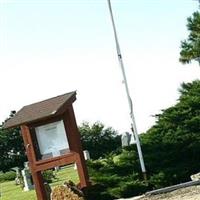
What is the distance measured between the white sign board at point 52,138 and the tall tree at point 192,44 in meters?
10.6

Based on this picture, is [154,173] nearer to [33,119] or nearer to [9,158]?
[33,119]

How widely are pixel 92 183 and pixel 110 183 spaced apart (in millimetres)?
723

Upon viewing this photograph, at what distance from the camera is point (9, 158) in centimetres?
8019

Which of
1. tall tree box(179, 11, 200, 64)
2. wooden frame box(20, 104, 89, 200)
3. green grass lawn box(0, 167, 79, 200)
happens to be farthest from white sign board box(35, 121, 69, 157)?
tall tree box(179, 11, 200, 64)

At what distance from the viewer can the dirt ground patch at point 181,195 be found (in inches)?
486

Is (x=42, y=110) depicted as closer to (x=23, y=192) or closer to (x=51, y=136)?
(x=51, y=136)

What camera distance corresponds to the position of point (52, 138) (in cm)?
1692

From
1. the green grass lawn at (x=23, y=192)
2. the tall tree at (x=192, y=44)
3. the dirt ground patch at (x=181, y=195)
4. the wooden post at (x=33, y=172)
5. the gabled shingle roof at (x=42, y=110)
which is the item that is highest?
the tall tree at (x=192, y=44)

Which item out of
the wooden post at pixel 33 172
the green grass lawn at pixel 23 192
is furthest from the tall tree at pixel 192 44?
the wooden post at pixel 33 172

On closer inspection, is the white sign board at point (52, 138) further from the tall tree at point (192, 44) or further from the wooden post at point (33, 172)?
the tall tree at point (192, 44)

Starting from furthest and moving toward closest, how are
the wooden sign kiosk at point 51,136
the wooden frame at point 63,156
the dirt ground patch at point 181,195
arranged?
the wooden sign kiosk at point 51,136
the wooden frame at point 63,156
the dirt ground patch at point 181,195

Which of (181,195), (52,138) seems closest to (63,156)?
(52,138)

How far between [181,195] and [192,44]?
14101 millimetres

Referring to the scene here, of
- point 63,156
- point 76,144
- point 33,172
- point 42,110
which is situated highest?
point 42,110
